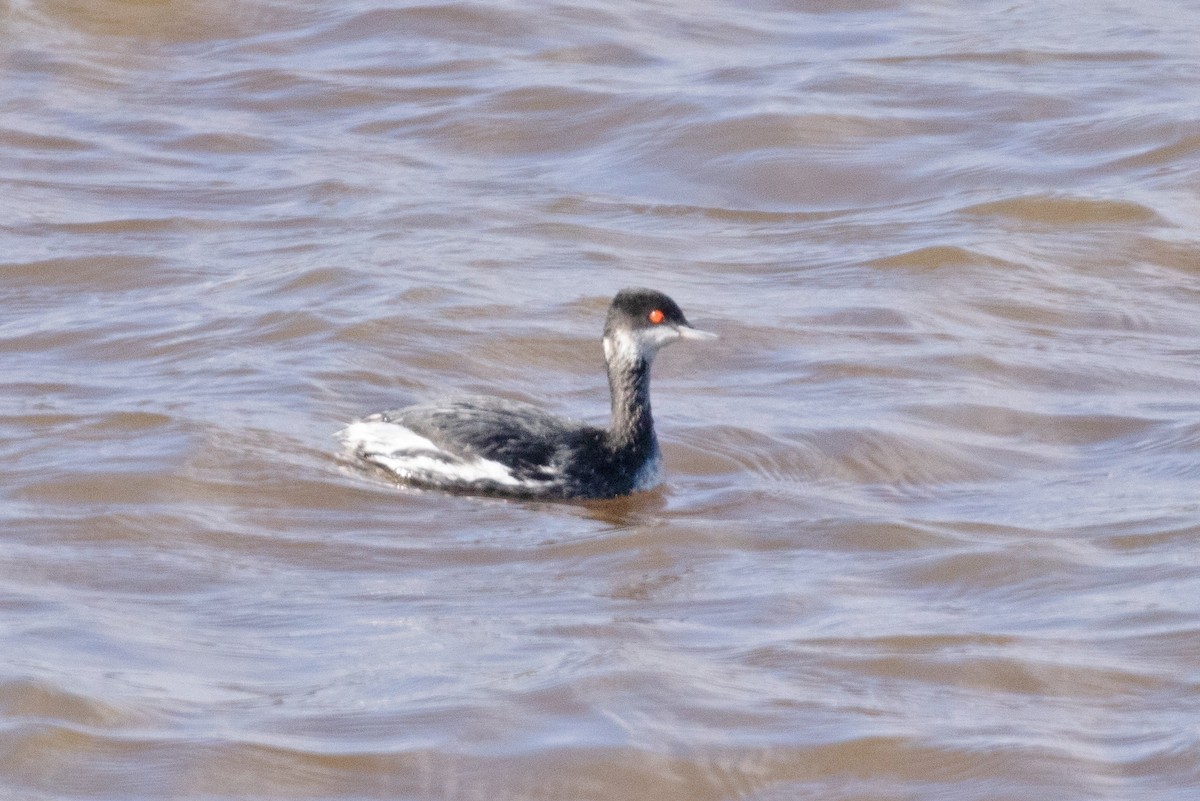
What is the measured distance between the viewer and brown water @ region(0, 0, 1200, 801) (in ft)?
21.8

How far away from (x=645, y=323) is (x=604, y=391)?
4.62ft

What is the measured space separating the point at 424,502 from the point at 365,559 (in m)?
0.80

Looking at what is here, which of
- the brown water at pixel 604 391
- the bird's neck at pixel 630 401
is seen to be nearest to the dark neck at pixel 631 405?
the bird's neck at pixel 630 401

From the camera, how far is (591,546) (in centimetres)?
853

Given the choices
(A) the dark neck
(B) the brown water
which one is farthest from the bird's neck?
(B) the brown water

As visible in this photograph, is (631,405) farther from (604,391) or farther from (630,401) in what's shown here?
(604,391)

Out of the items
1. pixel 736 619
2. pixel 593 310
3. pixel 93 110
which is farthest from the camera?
pixel 93 110

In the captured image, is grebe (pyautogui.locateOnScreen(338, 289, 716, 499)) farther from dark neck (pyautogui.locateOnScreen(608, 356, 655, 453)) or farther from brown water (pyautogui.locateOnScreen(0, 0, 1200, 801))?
brown water (pyautogui.locateOnScreen(0, 0, 1200, 801))

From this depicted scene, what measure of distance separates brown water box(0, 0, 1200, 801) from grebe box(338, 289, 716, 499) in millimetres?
122

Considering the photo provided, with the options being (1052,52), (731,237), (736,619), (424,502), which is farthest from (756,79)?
(736,619)

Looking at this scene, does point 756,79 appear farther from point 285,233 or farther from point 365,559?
point 365,559

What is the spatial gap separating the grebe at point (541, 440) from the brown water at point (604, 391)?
12 centimetres

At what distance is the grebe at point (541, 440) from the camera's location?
9.07 m

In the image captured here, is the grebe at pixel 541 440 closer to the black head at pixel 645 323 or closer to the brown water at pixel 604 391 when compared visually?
the black head at pixel 645 323
